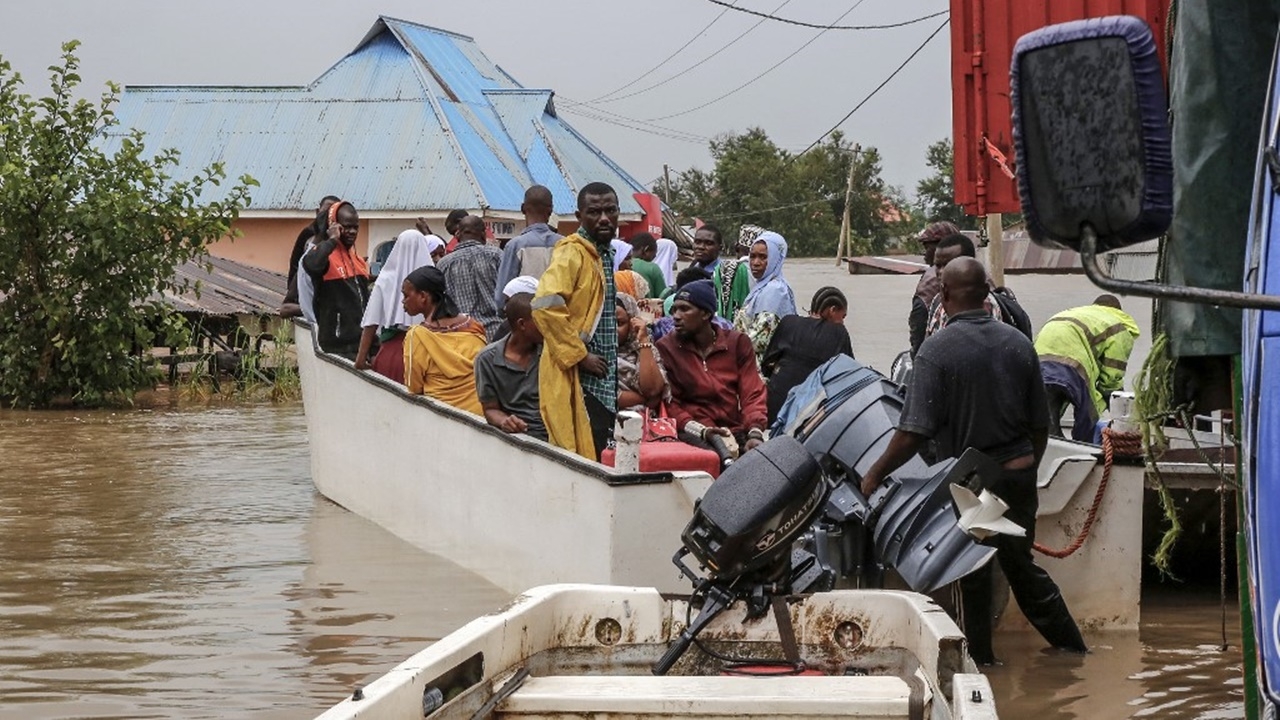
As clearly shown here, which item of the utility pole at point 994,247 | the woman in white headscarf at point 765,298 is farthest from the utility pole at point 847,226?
the woman in white headscarf at point 765,298

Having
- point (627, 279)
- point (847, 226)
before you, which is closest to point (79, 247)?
point (627, 279)

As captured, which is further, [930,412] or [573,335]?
[573,335]

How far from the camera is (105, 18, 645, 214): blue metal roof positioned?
30438 millimetres

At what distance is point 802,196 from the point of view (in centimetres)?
5834

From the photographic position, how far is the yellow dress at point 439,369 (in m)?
9.95

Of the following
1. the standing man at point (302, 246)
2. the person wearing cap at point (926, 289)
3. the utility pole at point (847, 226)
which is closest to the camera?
the person wearing cap at point (926, 289)

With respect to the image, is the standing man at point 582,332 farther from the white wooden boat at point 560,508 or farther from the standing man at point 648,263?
the standing man at point 648,263

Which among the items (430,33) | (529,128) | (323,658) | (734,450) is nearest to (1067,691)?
(734,450)

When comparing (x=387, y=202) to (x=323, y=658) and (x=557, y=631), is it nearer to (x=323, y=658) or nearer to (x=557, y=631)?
(x=323, y=658)

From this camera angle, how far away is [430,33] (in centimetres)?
3641

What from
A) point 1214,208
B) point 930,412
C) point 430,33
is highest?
point 430,33

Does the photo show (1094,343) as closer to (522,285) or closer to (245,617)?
(522,285)

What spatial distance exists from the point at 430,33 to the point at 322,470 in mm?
25116

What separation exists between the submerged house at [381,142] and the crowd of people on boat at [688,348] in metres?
17.4
